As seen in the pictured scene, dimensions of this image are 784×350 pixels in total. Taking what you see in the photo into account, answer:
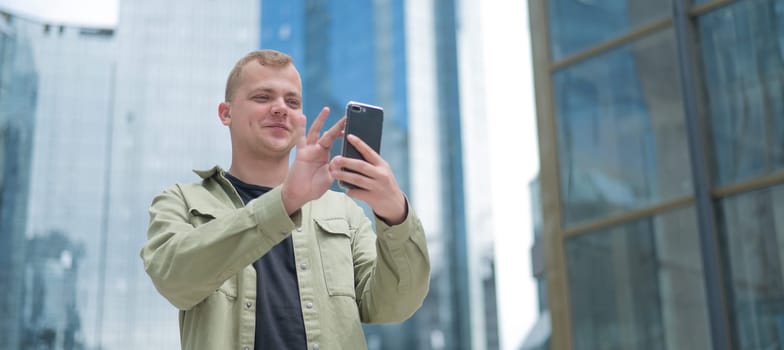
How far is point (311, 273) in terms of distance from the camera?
2.57 meters

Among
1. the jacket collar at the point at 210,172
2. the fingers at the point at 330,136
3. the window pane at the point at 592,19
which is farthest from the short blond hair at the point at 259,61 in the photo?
the window pane at the point at 592,19

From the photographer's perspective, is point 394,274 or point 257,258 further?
Answer: point 394,274

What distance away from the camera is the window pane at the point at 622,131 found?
34.5 feet

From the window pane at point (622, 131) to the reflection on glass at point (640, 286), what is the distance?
0.34 meters

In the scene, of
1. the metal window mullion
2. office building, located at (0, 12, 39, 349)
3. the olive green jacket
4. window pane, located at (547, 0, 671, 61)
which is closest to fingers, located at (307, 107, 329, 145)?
the olive green jacket

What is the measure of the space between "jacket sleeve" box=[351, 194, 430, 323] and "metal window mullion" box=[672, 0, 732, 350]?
748cm

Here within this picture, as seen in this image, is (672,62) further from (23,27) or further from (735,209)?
(23,27)

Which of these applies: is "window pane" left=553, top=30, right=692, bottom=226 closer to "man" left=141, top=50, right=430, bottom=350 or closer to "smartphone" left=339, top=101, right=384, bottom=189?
"man" left=141, top=50, right=430, bottom=350

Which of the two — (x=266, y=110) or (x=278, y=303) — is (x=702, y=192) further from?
(x=278, y=303)

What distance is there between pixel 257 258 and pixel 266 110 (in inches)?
20.7

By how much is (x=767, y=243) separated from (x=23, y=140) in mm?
73585

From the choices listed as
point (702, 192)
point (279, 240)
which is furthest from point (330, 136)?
point (702, 192)

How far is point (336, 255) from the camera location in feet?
8.78

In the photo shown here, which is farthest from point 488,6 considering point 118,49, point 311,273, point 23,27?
point 311,273
